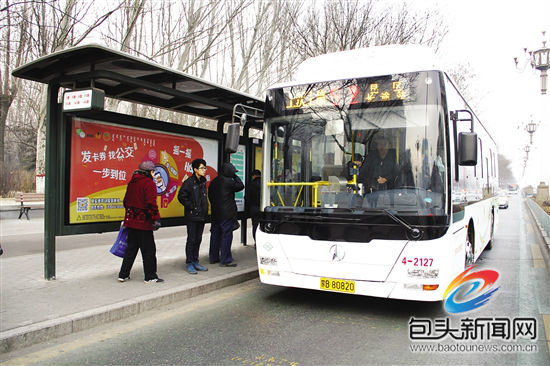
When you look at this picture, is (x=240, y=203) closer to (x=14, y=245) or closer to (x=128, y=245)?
(x=128, y=245)

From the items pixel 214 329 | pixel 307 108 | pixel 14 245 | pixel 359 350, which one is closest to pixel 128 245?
pixel 214 329

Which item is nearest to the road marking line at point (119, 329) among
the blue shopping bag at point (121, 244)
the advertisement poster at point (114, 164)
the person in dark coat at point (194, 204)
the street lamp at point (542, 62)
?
the person in dark coat at point (194, 204)

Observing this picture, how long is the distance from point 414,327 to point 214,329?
2251mm

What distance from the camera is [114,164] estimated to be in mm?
7121

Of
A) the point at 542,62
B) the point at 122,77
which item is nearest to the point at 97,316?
the point at 122,77

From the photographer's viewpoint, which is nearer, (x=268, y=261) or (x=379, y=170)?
(x=379, y=170)

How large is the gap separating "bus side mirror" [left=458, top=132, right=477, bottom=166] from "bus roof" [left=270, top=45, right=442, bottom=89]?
0.92 metres

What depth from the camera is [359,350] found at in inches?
166

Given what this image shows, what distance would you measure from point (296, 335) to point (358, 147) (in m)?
2.37

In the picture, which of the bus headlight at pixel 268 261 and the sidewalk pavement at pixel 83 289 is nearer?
the sidewalk pavement at pixel 83 289

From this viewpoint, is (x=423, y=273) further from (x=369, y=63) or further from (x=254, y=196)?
(x=254, y=196)

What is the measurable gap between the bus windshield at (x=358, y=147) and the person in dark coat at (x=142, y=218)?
5.60 feet

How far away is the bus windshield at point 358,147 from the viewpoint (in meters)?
5.11

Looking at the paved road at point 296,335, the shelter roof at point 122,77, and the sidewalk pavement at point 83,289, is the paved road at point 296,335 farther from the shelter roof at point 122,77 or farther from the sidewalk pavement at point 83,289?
the shelter roof at point 122,77
